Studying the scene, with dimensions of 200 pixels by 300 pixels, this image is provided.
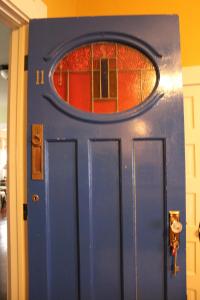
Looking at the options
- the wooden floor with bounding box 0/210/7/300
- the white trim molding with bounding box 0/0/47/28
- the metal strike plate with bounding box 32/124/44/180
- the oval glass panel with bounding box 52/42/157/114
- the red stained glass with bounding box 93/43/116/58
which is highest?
the white trim molding with bounding box 0/0/47/28

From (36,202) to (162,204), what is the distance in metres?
0.66

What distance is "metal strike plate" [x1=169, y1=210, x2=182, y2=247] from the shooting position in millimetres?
1117

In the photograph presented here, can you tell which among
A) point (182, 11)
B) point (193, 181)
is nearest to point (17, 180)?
point (193, 181)

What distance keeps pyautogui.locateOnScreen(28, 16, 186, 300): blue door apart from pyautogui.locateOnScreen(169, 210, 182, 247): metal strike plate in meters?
0.02

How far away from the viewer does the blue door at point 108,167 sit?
1154mm

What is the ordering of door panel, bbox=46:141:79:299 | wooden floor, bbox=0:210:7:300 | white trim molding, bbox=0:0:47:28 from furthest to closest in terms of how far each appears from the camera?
wooden floor, bbox=0:210:7:300
door panel, bbox=46:141:79:299
white trim molding, bbox=0:0:47:28

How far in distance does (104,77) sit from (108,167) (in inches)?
19.3

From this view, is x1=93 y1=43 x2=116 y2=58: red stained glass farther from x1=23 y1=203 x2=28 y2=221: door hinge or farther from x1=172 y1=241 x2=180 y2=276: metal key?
x1=172 y1=241 x2=180 y2=276: metal key

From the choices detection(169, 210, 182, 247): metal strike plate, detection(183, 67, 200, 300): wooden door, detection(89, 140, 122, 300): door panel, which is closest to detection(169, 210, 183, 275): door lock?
detection(169, 210, 182, 247): metal strike plate

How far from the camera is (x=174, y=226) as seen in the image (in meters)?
1.12

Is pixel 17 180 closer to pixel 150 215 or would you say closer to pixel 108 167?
pixel 108 167

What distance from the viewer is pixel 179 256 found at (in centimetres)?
114

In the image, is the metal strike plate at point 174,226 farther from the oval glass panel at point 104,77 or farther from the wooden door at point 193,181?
the oval glass panel at point 104,77

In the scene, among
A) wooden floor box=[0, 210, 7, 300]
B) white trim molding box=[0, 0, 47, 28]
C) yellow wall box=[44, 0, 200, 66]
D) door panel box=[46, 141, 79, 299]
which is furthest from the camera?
wooden floor box=[0, 210, 7, 300]
